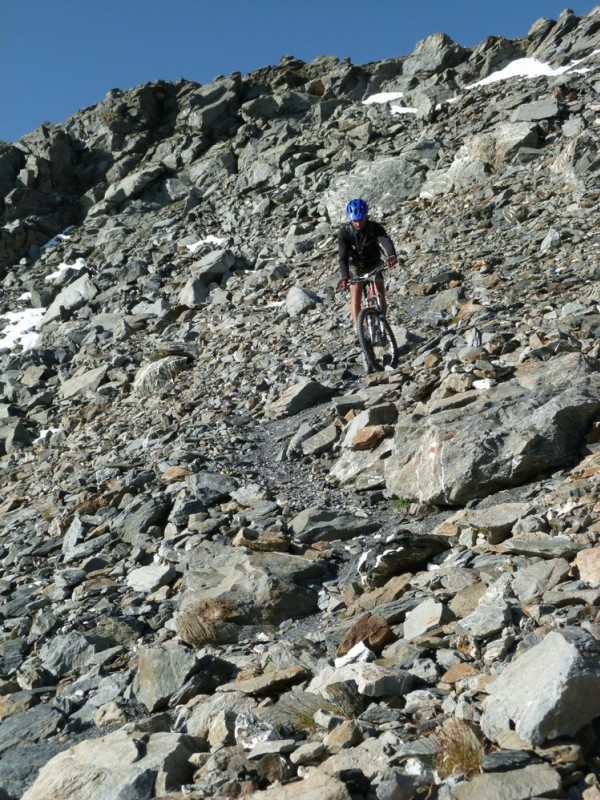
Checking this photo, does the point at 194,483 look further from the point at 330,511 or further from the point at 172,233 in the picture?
the point at 172,233

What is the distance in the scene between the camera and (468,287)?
48.7 feet

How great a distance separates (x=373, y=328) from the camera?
11.5m

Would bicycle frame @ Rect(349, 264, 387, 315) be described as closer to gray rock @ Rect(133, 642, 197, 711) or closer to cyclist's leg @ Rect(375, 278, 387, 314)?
cyclist's leg @ Rect(375, 278, 387, 314)

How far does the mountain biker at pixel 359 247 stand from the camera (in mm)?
11297

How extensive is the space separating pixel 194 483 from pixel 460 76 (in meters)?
30.7

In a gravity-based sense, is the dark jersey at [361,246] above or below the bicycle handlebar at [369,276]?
above

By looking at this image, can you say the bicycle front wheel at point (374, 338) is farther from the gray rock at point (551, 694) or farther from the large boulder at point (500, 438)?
the gray rock at point (551, 694)

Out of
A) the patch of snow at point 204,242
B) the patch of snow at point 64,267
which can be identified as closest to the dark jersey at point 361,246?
the patch of snow at point 204,242

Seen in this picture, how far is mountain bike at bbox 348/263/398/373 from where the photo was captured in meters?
11.4

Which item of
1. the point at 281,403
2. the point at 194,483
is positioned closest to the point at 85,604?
the point at 194,483

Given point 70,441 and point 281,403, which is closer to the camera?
point 281,403

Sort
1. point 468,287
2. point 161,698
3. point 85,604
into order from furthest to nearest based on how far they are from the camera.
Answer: point 468,287, point 85,604, point 161,698

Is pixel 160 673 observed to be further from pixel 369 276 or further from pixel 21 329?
pixel 21 329

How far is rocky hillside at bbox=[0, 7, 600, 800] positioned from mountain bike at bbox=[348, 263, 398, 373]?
0.39 m
